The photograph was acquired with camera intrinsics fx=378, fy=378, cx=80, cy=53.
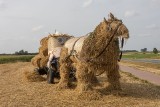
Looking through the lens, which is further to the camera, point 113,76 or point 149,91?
point 149,91

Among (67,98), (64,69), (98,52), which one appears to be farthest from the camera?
(64,69)

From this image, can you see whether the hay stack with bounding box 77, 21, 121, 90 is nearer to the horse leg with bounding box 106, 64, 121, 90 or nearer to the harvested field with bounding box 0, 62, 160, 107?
the horse leg with bounding box 106, 64, 121, 90

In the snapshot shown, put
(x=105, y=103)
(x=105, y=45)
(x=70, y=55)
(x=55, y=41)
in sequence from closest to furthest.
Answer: (x=105, y=103) < (x=105, y=45) < (x=70, y=55) < (x=55, y=41)

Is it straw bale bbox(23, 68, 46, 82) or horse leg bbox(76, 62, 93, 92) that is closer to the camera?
horse leg bbox(76, 62, 93, 92)

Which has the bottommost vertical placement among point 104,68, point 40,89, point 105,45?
point 40,89

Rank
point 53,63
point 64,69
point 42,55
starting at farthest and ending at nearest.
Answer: point 42,55 → point 53,63 → point 64,69

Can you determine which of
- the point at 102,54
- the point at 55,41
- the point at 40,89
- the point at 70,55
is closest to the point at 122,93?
the point at 102,54

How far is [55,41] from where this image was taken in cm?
1969

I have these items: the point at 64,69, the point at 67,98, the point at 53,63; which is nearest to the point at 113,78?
the point at 67,98

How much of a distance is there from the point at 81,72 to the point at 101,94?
1.10 metres

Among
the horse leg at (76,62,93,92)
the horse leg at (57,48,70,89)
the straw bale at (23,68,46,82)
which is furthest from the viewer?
the straw bale at (23,68,46,82)

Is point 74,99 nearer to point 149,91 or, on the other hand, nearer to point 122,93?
point 122,93

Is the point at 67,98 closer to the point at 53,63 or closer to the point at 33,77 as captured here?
the point at 53,63

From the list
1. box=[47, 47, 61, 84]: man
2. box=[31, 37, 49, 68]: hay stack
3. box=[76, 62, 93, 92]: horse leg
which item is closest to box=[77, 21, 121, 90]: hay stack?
box=[76, 62, 93, 92]: horse leg
